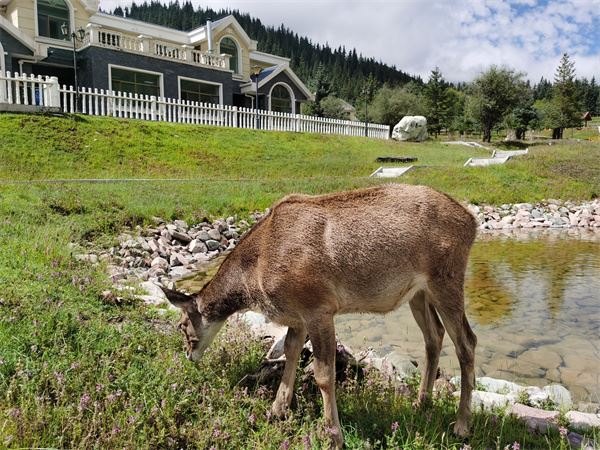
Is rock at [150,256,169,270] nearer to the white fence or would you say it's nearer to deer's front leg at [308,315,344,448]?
deer's front leg at [308,315,344,448]

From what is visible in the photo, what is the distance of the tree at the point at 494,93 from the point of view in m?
48.3

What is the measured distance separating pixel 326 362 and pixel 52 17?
38.1m

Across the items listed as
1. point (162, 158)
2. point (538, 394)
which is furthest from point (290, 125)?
point (538, 394)

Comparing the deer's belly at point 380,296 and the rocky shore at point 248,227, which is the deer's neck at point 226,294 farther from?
the rocky shore at point 248,227

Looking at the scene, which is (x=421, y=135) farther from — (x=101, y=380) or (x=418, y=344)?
(x=101, y=380)

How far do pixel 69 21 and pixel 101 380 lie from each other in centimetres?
3720

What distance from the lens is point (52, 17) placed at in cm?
3331

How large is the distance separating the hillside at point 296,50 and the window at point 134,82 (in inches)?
3327

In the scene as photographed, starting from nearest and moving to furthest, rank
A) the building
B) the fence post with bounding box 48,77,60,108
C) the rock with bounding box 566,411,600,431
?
the rock with bounding box 566,411,600,431, the fence post with bounding box 48,77,60,108, the building

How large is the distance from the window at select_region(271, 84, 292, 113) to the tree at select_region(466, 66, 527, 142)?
1978 cm

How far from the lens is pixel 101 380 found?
13.2ft

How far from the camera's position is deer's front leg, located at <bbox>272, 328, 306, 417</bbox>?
14.0 ft

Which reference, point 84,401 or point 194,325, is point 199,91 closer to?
point 194,325

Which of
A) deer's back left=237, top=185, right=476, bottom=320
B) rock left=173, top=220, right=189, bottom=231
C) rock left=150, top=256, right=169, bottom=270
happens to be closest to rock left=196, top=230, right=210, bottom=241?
rock left=173, top=220, right=189, bottom=231
